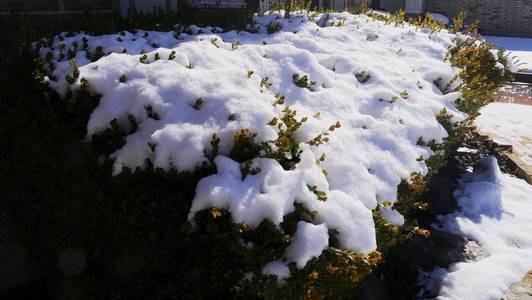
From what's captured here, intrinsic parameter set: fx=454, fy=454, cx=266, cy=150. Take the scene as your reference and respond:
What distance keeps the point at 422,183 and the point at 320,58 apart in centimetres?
186

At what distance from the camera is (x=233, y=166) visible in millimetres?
2602

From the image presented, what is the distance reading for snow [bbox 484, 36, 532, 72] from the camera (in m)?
14.0

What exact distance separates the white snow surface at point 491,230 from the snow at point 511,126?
0.94 meters

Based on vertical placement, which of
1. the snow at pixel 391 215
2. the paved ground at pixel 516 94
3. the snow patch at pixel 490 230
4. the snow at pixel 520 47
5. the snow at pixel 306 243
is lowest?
the snow patch at pixel 490 230

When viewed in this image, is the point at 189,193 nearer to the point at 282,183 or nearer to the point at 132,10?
the point at 282,183

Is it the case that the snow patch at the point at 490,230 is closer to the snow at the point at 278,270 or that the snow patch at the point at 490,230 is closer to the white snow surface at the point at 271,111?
the white snow surface at the point at 271,111

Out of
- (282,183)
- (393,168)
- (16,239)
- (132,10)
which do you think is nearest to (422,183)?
(393,168)

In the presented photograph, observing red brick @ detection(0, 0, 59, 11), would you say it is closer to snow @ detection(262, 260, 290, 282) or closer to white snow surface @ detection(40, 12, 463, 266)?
white snow surface @ detection(40, 12, 463, 266)

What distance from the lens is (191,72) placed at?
3348 mm

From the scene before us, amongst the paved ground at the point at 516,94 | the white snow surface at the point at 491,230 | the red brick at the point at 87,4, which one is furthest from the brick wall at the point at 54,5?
the paved ground at the point at 516,94

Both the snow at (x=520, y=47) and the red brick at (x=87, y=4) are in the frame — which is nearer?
the red brick at (x=87, y=4)

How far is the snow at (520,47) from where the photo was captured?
14039mm

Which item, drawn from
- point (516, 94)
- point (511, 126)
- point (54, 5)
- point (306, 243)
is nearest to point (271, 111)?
point (306, 243)

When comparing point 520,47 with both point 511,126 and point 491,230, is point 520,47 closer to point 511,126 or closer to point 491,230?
point 511,126
